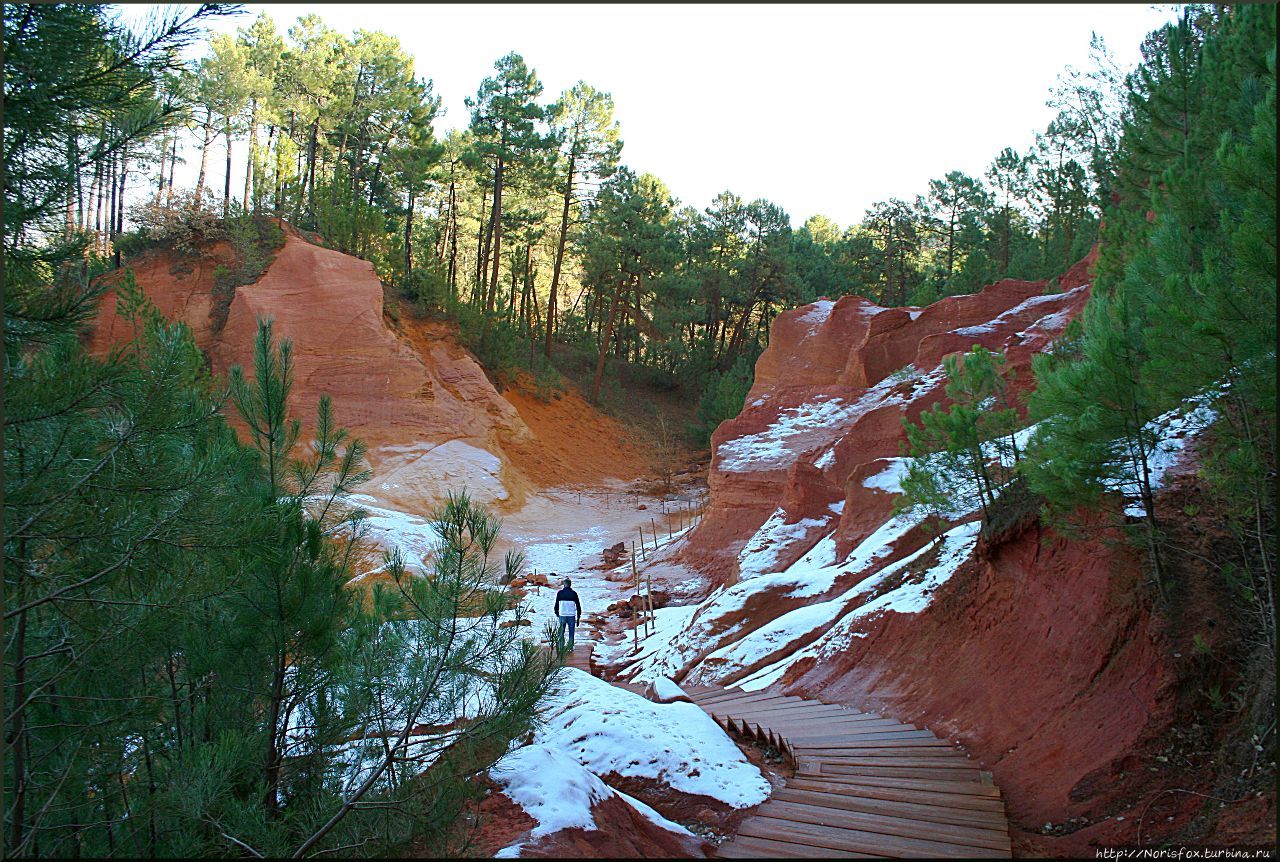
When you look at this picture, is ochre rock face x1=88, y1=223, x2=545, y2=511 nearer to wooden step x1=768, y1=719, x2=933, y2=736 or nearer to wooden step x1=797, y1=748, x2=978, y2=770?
wooden step x1=768, y1=719, x2=933, y2=736

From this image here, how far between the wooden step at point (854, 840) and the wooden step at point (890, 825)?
0.16ft

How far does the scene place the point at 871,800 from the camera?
582 centimetres

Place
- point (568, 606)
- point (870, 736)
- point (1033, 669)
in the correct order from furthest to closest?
point (568, 606) → point (1033, 669) → point (870, 736)

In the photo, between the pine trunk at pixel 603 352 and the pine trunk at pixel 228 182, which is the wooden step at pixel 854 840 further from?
the pine trunk at pixel 603 352

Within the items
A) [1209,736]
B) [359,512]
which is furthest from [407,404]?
[1209,736]

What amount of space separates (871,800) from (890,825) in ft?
1.71

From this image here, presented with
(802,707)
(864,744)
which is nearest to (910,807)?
(864,744)

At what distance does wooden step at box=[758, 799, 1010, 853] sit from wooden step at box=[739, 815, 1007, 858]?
49 mm

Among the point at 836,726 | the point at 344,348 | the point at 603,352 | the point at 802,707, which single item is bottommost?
the point at 802,707

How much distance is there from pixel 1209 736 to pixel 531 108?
37.9 m

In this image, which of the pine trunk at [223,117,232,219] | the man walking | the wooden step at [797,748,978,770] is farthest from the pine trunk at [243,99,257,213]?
the wooden step at [797,748,978,770]

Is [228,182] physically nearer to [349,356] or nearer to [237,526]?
[349,356]

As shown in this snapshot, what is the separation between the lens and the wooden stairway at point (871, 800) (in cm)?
501

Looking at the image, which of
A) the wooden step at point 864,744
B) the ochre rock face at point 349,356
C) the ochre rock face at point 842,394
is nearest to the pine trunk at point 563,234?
the ochre rock face at point 349,356
